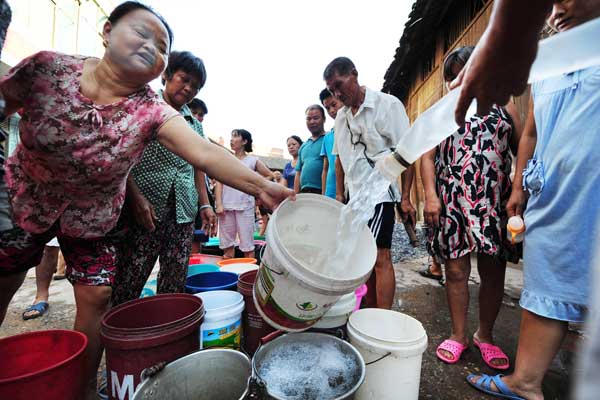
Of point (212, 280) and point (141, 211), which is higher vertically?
point (141, 211)

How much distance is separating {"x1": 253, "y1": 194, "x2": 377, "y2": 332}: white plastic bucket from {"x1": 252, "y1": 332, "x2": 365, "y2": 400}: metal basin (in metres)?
0.18

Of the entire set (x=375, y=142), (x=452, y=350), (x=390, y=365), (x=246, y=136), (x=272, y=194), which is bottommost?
(x=452, y=350)

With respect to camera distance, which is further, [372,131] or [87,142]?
[372,131]

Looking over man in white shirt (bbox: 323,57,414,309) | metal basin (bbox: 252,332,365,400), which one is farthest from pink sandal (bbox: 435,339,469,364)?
metal basin (bbox: 252,332,365,400)

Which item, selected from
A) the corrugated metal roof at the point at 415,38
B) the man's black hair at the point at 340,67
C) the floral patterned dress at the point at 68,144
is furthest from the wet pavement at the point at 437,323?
the corrugated metal roof at the point at 415,38

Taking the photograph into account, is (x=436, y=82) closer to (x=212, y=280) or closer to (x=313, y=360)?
(x=212, y=280)

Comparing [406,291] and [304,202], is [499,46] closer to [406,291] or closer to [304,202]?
[304,202]

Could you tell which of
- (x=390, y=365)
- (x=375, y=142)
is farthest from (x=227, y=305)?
(x=375, y=142)

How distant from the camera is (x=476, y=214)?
5.99 feet

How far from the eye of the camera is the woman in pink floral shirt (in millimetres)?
1203

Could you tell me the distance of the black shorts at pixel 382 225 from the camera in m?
2.15

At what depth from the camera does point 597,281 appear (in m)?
0.29

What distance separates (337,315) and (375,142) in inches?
52.2

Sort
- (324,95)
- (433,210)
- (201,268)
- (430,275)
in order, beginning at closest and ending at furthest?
(433,210) → (201,268) → (430,275) → (324,95)
